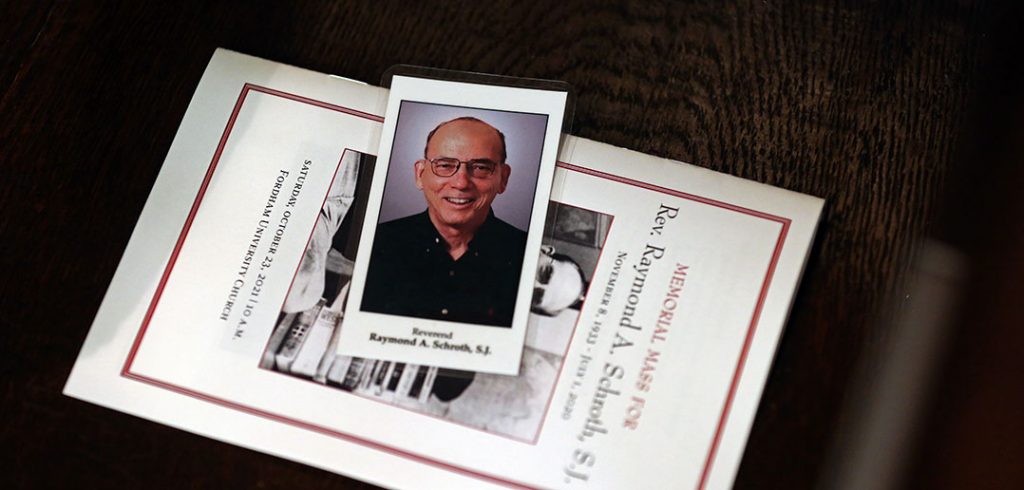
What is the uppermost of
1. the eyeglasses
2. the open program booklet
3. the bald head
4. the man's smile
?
the bald head

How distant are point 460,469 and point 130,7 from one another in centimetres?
38

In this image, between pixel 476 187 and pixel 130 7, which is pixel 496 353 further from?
pixel 130 7

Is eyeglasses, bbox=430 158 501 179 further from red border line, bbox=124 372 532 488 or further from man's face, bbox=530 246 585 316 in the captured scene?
red border line, bbox=124 372 532 488

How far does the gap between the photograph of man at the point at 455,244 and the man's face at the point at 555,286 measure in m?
0.01

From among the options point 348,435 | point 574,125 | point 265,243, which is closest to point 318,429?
point 348,435

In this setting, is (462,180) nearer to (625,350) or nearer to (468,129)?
(468,129)

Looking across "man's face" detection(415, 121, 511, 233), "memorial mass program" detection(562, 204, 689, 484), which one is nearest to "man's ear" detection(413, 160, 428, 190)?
"man's face" detection(415, 121, 511, 233)

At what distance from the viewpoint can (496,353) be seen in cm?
47

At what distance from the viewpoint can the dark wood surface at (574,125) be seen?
0.47 metres

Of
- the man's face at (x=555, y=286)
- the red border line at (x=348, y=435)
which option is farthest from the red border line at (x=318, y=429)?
the man's face at (x=555, y=286)

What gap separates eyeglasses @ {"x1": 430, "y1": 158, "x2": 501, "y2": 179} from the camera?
1.65ft

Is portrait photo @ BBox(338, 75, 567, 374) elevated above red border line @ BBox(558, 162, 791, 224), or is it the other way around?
red border line @ BBox(558, 162, 791, 224)

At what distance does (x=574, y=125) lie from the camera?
51 centimetres

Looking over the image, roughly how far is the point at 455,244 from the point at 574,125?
0.11 metres
